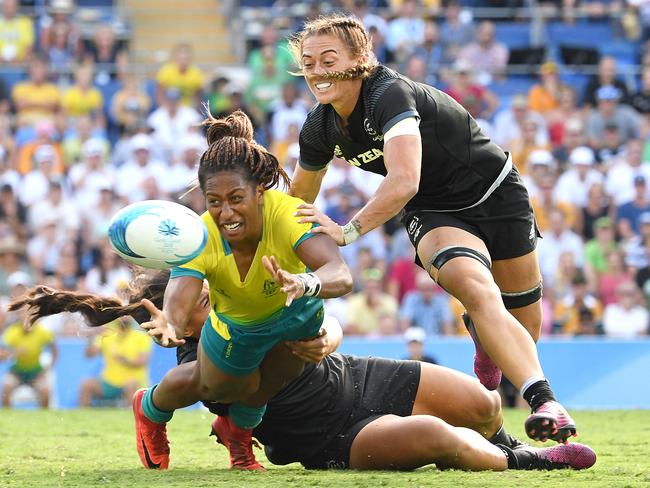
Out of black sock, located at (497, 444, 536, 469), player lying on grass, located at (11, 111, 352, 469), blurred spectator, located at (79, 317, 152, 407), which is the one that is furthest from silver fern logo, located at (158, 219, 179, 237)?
blurred spectator, located at (79, 317, 152, 407)

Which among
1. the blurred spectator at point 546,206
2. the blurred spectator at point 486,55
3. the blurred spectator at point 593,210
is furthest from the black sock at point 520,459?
the blurred spectator at point 486,55

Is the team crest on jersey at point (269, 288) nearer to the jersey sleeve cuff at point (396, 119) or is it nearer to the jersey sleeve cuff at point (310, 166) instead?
the jersey sleeve cuff at point (396, 119)

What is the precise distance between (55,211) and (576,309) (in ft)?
18.2

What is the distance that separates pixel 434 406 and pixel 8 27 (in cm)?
1131

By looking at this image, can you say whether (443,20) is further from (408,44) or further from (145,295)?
(145,295)

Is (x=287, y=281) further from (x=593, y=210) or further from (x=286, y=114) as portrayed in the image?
(x=286, y=114)

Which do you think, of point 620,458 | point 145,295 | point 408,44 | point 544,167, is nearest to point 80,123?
point 408,44

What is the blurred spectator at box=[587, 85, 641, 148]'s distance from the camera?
47.7ft

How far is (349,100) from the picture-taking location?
229 inches

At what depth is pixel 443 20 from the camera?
1638 centimetres

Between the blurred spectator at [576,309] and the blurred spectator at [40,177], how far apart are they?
5.57m

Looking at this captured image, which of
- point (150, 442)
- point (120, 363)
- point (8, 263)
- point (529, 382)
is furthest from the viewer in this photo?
point (8, 263)

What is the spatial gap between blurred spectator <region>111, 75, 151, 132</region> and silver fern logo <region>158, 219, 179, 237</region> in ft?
31.7

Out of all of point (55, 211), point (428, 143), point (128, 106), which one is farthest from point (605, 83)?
point (428, 143)
